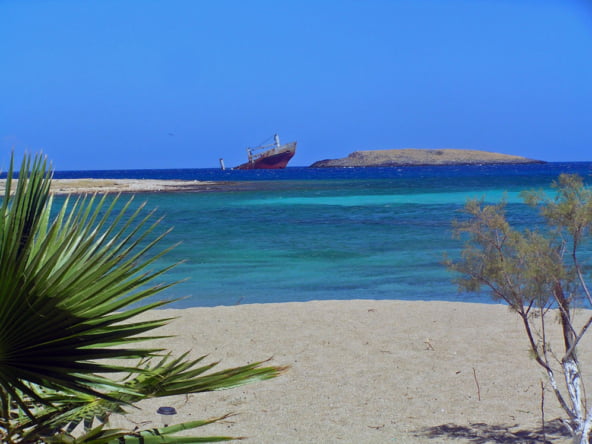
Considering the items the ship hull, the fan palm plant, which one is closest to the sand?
the fan palm plant

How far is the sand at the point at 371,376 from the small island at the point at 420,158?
445 ft

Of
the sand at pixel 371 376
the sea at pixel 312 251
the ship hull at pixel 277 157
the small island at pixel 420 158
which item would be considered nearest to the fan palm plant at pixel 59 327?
the sea at pixel 312 251

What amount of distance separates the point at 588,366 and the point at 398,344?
6.28 ft

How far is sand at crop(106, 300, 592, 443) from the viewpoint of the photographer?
16.6 ft

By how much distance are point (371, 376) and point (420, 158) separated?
140839mm

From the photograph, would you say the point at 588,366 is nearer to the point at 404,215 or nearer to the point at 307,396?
the point at 307,396

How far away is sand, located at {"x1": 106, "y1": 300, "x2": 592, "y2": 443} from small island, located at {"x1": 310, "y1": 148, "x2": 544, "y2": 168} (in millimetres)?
135646

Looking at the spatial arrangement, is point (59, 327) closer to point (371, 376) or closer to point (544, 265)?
point (544, 265)

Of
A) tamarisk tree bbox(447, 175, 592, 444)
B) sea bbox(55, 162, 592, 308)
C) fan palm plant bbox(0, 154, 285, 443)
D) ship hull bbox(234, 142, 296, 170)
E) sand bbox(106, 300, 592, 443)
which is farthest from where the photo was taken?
ship hull bbox(234, 142, 296, 170)

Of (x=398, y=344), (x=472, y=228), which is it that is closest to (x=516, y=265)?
→ (x=472, y=228)

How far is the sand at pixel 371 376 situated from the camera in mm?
5051

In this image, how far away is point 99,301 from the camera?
2.14 metres

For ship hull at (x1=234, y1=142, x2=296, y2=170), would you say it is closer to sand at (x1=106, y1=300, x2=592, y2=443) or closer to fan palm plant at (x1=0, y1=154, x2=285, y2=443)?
sand at (x1=106, y1=300, x2=592, y2=443)

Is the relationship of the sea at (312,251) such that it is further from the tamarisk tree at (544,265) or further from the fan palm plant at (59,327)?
the fan palm plant at (59,327)
